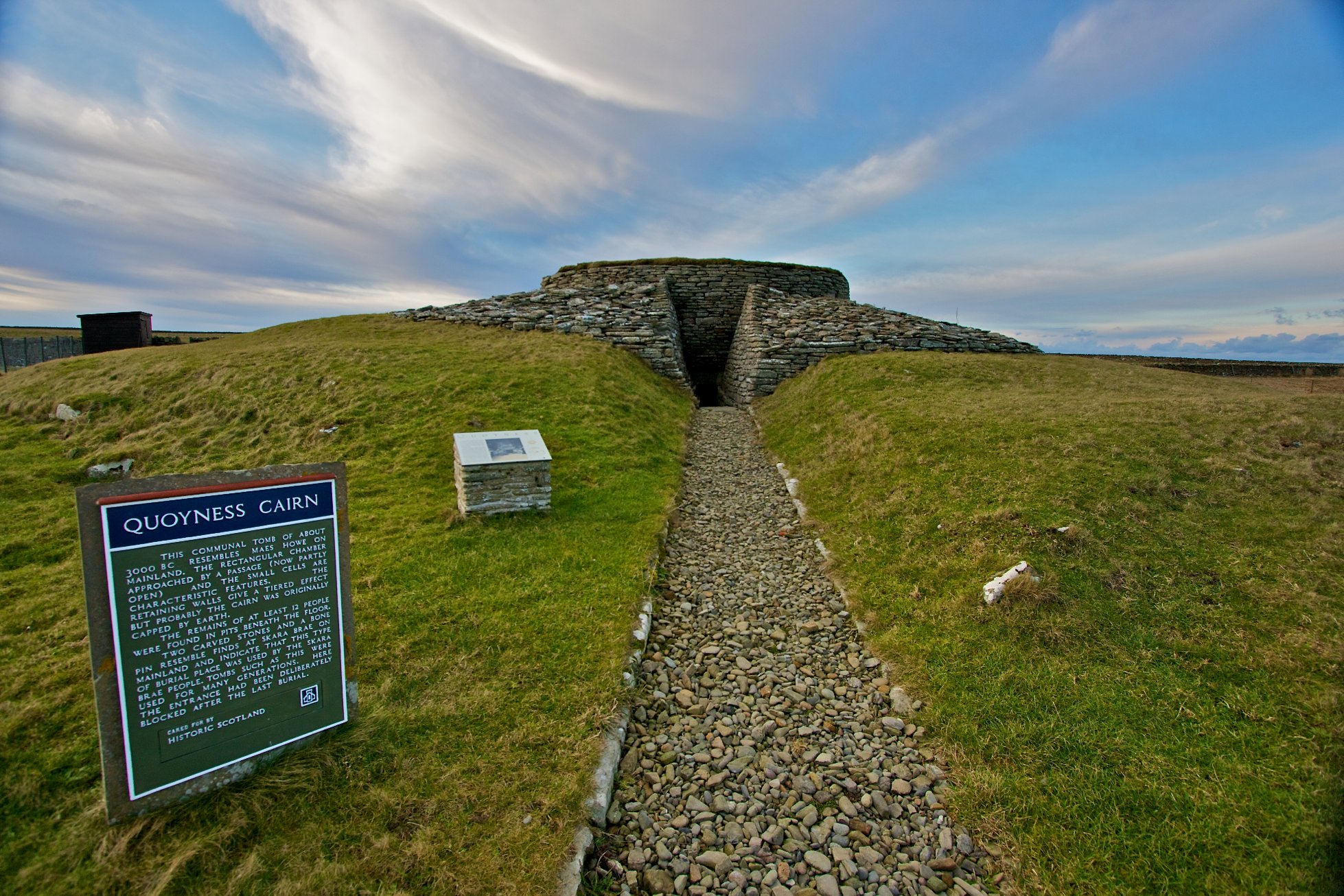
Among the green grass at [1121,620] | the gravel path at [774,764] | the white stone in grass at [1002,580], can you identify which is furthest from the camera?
the white stone in grass at [1002,580]

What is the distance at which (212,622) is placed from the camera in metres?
4.61

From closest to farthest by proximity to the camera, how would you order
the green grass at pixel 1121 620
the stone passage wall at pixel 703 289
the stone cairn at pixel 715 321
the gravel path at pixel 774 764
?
the gravel path at pixel 774 764 → the green grass at pixel 1121 620 → the stone cairn at pixel 715 321 → the stone passage wall at pixel 703 289

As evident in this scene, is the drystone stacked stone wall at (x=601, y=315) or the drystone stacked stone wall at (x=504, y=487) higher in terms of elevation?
the drystone stacked stone wall at (x=601, y=315)

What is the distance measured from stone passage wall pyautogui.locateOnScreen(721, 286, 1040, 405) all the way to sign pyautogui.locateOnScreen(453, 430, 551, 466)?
48.6 feet

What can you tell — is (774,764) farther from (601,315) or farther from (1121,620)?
(601,315)

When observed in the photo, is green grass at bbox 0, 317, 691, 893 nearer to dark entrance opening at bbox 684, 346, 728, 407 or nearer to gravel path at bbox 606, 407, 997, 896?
gravel path at bbox 606, 407, 997, 896

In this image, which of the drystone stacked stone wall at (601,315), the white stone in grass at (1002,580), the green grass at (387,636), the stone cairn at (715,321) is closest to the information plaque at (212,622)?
the green grass at (387,636)

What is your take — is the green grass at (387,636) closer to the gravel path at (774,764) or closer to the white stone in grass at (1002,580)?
the gravel path at (774,764)

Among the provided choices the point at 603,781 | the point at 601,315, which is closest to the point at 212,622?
the point at 603,781

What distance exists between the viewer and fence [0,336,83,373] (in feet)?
93.5

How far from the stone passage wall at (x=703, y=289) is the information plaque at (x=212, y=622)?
1077 inches

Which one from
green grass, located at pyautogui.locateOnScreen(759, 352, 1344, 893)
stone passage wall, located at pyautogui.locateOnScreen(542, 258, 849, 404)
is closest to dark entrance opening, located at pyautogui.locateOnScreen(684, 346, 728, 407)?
stone passage wall, located at pyautogui.locateOnScreen(542, 258, 849, 404)

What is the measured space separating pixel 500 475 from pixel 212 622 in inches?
243

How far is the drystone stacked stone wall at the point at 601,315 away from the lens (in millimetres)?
25953
